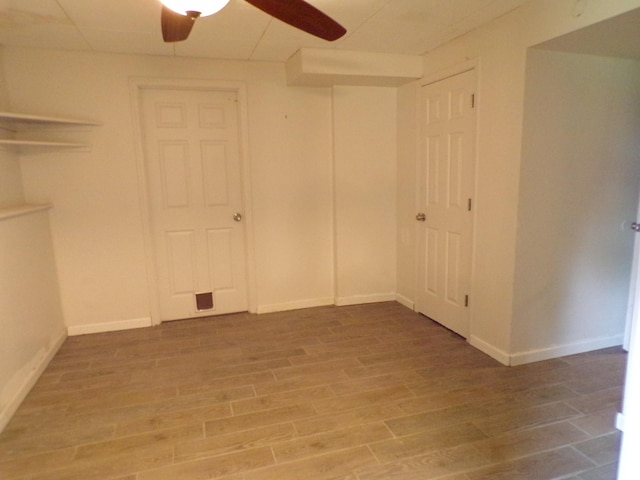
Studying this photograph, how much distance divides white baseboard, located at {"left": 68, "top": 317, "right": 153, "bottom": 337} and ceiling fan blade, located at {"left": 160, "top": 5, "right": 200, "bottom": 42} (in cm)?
251

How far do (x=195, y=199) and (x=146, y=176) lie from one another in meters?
0.44

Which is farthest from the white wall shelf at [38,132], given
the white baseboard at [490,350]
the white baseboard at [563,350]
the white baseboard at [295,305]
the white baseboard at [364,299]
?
the white baseboard at [563,350]

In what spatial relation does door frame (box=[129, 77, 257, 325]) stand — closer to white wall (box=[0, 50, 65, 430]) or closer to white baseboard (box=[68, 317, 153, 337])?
white baseboard (box=[68, 317, 153, 337])

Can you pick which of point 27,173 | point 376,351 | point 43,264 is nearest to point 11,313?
point 43,264

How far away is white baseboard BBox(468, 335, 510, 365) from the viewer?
2.76 meters

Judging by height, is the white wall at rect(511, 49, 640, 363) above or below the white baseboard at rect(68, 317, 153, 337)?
above

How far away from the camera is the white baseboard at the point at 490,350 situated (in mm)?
2762

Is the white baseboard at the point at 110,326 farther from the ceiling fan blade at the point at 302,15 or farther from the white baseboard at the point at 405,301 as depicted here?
the ceiling fan blade at the point at 302,15

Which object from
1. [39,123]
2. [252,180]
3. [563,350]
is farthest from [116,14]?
[563,350]

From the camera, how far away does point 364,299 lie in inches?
162

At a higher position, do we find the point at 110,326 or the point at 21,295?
the point at 21,295

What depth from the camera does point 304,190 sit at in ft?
12.7

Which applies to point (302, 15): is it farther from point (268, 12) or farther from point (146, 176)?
point (146, 176)

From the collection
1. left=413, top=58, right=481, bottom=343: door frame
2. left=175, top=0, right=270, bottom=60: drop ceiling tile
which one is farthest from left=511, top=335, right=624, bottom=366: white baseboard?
left=175, top=0, right=270, bottom=60: drop ceiling tile
